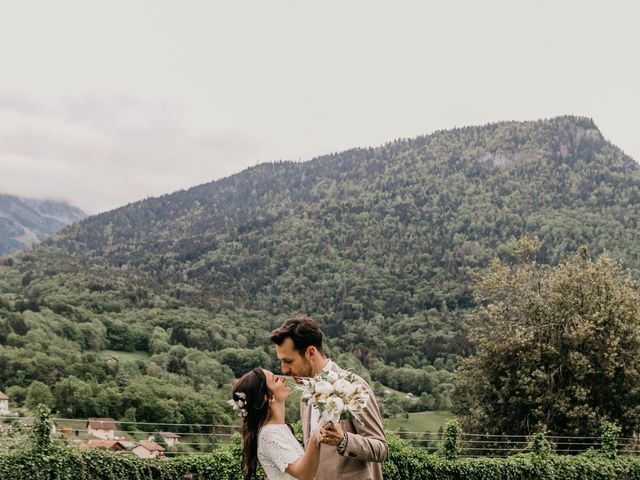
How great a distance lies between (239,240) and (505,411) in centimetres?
12037

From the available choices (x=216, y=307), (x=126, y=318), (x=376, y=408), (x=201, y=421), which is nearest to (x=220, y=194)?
(x=216, y=307)

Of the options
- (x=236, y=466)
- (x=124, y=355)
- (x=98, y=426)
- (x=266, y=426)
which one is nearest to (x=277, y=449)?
(x=266, y=426)

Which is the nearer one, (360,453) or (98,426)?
(360,453)

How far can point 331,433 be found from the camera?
282 centimetres

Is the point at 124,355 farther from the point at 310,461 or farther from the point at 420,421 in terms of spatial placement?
the point at 310,461

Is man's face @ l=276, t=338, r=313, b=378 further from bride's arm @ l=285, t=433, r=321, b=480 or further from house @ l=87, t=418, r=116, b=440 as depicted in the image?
house @ l=87, t=418, r=116, b=440

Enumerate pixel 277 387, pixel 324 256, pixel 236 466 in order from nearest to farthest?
pixel 277 387 < pixel 236 466 < pixel 324 256

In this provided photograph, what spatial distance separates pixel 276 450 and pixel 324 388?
0.53 meters

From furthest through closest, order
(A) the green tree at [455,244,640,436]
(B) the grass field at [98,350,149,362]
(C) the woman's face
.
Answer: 1. (B) the grass field at [98,350,149,362]
2. (A) the green tree at [455,244,640,436]
3. (C) the woman's face

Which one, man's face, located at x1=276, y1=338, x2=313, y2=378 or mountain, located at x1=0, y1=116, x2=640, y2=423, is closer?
man's face, located at x1=276, y1=338, x2=313, y2=378

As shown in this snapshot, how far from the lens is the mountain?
66.9m

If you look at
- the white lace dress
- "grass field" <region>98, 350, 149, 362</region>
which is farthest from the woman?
"grass field" <region>98, 350, 149, 362</region>

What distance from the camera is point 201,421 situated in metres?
43.7

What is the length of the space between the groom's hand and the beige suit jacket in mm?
53
